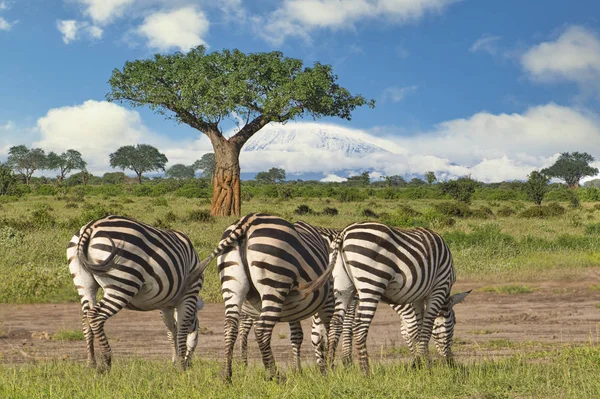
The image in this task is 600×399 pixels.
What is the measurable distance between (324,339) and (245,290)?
1.85m

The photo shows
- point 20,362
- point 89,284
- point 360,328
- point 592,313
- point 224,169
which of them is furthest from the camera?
point 224,169

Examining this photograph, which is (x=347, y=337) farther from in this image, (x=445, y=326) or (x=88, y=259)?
(x=88, y=259)

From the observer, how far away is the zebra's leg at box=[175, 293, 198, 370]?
332 inches

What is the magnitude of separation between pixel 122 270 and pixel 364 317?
299cm

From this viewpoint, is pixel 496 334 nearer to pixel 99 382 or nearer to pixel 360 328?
pixel 360 328

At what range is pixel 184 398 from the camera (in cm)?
645

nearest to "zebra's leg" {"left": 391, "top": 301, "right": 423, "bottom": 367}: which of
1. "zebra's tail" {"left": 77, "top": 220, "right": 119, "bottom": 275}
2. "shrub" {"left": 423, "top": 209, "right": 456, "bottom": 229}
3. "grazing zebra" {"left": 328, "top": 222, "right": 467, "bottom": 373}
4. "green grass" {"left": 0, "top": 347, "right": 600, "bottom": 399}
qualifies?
"grazing zebra" {"left": 328, "top": 222, "right": 467, "bottom": 373}

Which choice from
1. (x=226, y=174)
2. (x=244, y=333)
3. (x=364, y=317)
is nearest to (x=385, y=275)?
(x=364, y=317)

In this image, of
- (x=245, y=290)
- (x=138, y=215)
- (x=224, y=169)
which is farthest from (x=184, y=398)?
(x=138, y=215)

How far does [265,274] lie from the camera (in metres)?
6.79

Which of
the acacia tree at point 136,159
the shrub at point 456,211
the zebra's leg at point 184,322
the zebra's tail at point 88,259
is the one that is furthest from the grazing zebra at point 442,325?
the acacia tree at point 136,159

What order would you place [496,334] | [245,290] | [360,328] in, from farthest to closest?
[496,334] < [360,328] < [245,290]

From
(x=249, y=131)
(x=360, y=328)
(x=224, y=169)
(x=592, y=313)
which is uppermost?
(x=249, y=131)

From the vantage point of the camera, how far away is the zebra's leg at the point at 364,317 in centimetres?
734
